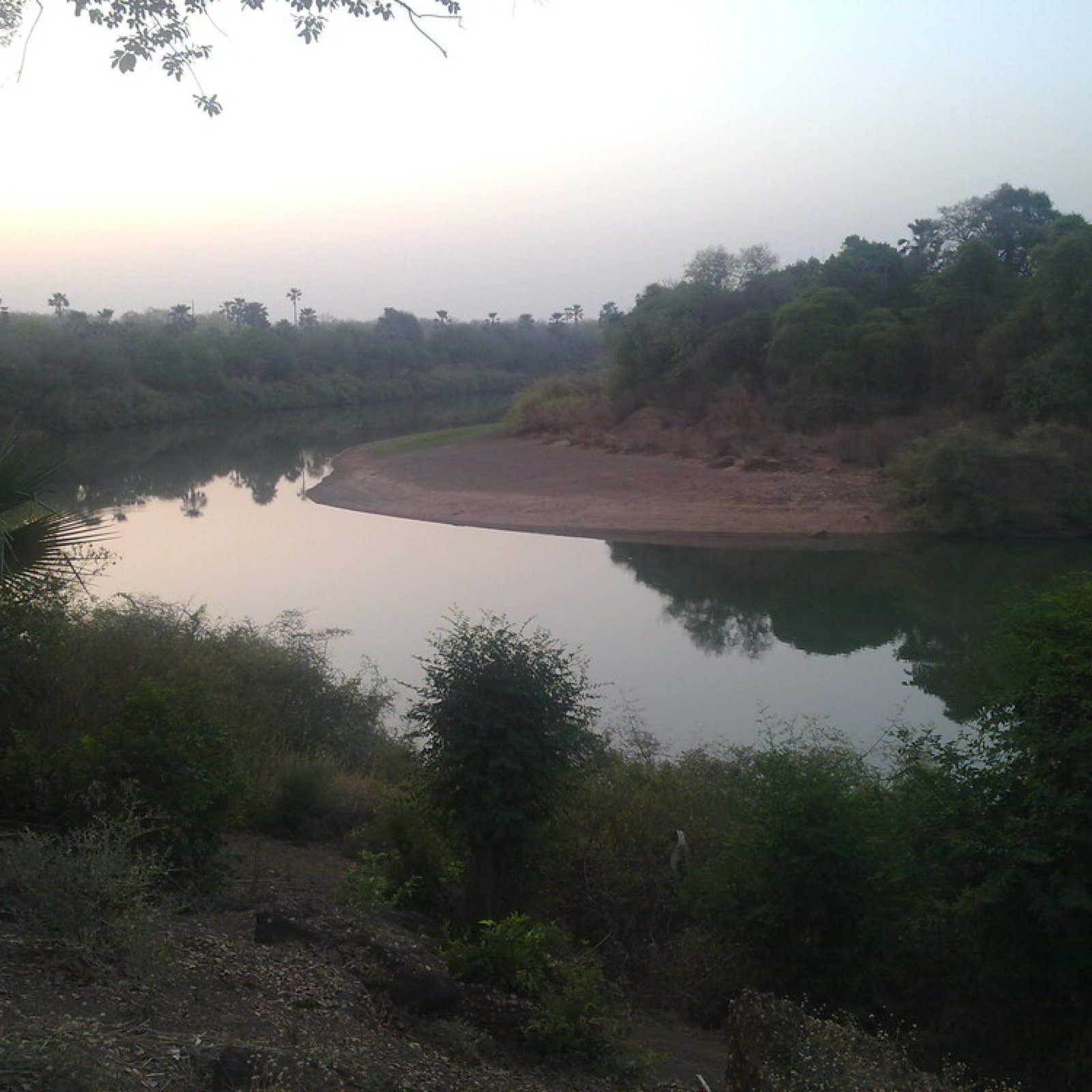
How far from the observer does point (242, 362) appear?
87062mm

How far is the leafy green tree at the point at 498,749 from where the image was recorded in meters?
7.96

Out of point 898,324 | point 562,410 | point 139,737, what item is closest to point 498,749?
point 139,737

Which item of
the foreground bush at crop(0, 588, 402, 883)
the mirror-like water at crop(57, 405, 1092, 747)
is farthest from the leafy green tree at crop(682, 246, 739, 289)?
the foreground bush at crop(0, 588, 402, 883)

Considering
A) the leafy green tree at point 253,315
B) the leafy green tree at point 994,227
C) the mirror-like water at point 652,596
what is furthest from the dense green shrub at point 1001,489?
the leafy green tree at point 253,315

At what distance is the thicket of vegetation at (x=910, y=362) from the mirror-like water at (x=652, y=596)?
2587 mm

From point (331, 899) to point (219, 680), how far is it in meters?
2.43

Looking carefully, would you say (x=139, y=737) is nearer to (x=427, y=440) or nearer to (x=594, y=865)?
(x=594, y=865)

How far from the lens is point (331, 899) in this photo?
7.34m

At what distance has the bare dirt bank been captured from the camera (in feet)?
109

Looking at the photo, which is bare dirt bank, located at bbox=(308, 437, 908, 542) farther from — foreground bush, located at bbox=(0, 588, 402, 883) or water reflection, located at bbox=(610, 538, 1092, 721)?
foreground bush, located at bbox=(0, 588, 402, 883)

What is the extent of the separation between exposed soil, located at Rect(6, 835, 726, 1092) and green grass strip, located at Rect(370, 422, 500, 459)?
145 feet

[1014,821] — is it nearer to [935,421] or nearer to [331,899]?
[331,899]

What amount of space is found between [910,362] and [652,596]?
20.2m

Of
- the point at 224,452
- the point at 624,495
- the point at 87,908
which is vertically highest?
the point at 224,452
